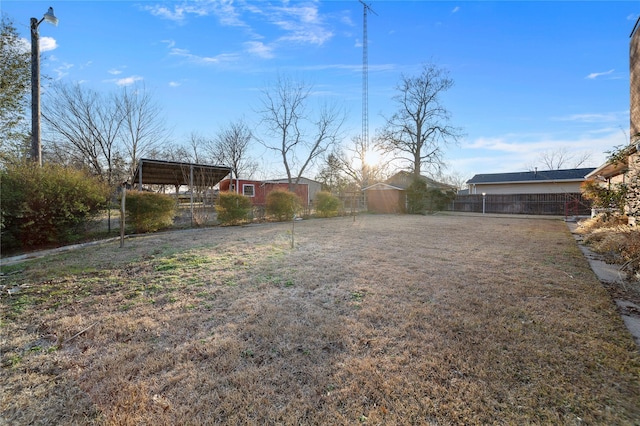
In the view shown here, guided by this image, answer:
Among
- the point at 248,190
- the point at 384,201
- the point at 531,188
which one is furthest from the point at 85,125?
the point at 531,188

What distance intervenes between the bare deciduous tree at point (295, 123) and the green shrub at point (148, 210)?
10964mm

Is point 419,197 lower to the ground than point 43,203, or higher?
higher

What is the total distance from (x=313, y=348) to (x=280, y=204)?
11518mm

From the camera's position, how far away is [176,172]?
13656 mm

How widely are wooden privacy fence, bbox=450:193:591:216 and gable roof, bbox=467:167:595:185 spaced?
10.9 ft

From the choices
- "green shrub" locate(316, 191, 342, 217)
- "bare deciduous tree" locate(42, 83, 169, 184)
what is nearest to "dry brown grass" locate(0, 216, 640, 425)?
"green shrub" locate(316, 191, 342, 217)

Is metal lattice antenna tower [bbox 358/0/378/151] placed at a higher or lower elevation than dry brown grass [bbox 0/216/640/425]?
higher

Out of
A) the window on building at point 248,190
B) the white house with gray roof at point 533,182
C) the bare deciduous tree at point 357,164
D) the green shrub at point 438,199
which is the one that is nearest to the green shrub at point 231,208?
the window on building at point 248,190

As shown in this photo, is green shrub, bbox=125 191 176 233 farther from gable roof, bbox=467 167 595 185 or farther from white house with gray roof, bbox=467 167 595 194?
gable roof, bbox=467 167 595 185

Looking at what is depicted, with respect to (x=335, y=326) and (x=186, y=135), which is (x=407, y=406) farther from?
Result: (x=186, y=135)

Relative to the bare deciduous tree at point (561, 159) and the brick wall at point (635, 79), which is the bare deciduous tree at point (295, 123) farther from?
the bare deciduous tree at point (561, 159)

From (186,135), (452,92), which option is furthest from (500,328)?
(186,135)

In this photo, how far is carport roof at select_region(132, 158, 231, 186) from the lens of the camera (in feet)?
38.7

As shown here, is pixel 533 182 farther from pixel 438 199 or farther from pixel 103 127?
pixel 103 127
